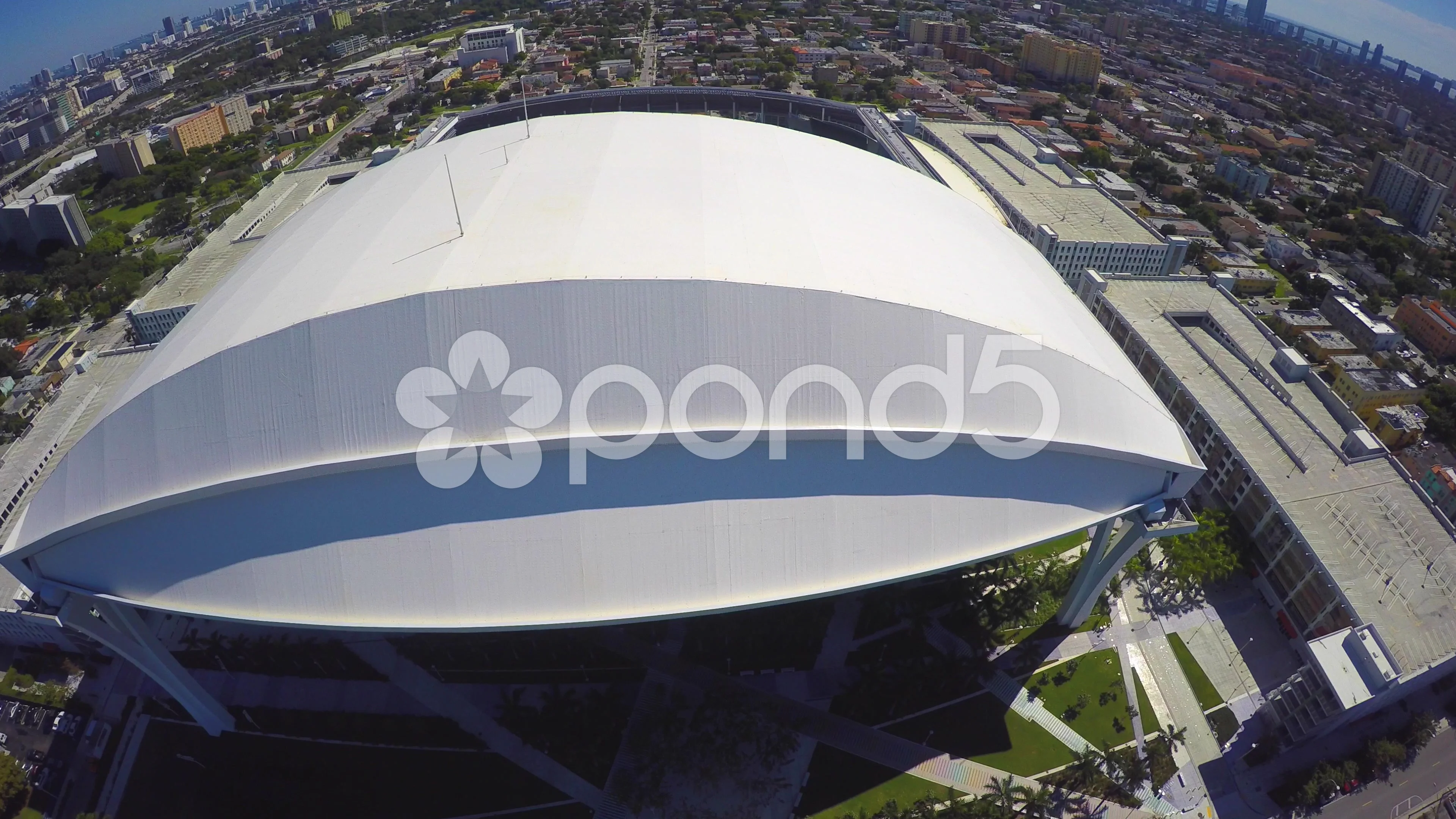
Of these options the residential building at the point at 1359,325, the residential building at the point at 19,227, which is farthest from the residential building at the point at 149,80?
the residential building at the point at 1359,325

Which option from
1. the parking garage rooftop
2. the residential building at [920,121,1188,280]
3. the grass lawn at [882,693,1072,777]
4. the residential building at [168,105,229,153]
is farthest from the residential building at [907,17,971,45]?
the grass lawn at [882,693,1072,777]

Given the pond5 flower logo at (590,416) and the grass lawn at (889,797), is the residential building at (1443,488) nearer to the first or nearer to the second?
the pond5 flower logo at (590,416)

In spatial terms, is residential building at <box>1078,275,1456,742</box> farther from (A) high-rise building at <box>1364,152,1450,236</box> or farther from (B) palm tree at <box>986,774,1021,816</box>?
(A) high-rise building at <box>1364,152,1450,236</box>

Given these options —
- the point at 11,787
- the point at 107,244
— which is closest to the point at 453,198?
the point at 11,787

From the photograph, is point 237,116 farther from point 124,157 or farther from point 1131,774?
point 1131,774

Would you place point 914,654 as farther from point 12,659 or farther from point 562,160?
point 12,659
